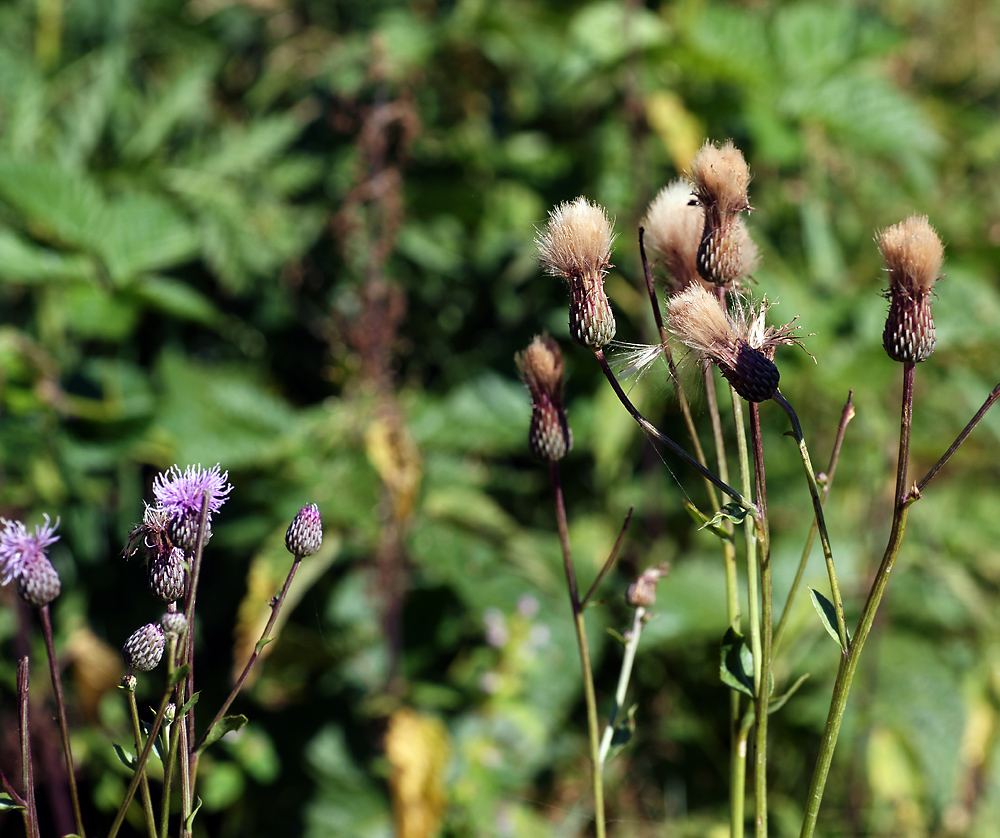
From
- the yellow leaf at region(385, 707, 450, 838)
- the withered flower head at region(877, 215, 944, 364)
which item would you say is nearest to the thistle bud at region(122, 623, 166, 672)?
Result: the withered flower head at region(877, 215, 944, 364)

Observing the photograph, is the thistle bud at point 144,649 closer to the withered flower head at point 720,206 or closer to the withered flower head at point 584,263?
the withered flower head at point 584,263

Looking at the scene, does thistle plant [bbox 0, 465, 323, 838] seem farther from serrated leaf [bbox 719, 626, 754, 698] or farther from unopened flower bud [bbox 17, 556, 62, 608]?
serrated leaf [bbox 719, 626, 754, 698]

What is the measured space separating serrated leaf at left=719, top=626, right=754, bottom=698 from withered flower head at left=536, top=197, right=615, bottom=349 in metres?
0.28

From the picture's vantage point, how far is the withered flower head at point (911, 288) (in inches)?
27.1

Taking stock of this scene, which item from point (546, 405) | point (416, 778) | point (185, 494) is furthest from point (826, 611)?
point (416, 778)

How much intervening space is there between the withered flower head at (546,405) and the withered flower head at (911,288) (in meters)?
0.29

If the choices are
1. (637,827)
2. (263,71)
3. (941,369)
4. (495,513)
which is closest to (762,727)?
(495,513)

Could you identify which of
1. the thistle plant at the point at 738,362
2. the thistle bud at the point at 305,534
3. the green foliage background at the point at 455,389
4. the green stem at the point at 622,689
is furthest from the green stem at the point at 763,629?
the green foliage background at the point at 455,389

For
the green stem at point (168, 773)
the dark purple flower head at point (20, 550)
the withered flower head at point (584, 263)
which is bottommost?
the green stem at point (168, 773)

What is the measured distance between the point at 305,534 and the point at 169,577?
11 cm

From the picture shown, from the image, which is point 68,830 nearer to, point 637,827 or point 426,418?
point 426,418

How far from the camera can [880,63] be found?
292 centimetres

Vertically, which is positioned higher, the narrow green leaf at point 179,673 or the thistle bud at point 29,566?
the thistle bud at point 29,566

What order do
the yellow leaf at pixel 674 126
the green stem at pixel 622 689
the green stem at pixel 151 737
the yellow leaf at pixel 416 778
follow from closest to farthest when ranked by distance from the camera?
the green stem at pixel 151 737, the green stem at pixel 622 689, the yellow leaf at pixel 416 778, the yellow leaf at pixel 674 126
